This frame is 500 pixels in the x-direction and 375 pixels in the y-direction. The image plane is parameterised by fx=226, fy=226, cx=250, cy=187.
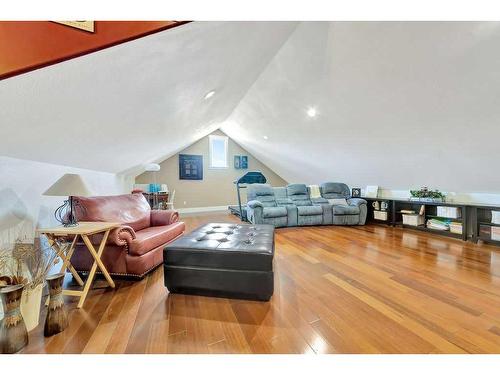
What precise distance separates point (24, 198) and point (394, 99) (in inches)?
172

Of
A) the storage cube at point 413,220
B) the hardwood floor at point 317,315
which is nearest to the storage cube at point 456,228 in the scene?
the storage cube at point 413,220

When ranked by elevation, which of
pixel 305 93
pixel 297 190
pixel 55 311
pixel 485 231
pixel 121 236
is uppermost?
pixel 305 93

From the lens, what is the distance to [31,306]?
1.53 meters

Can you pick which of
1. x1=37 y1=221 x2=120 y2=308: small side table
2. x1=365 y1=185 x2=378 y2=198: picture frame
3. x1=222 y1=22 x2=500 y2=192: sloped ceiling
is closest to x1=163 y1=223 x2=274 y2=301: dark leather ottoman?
x1=37 y1=221 x2=120 y2=308: small side table

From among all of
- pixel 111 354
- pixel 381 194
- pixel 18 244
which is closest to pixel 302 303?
pixel 111 354

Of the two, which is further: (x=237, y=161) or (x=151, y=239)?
(x=237, y=161)

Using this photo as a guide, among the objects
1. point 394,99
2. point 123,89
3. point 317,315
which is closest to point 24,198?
point 123,89

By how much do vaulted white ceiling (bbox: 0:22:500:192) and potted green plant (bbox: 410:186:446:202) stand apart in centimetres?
15

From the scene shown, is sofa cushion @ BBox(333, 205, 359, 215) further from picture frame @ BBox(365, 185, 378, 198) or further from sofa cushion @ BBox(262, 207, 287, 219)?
sofa cushion @ BBox(262, 207, 287, 219)

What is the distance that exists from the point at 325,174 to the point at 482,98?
393 centimetres

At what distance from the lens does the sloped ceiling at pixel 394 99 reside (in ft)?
7.47

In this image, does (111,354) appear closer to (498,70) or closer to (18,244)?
(18,244)

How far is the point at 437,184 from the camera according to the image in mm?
4203

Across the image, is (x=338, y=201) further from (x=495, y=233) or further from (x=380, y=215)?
(x=495, y=233)
